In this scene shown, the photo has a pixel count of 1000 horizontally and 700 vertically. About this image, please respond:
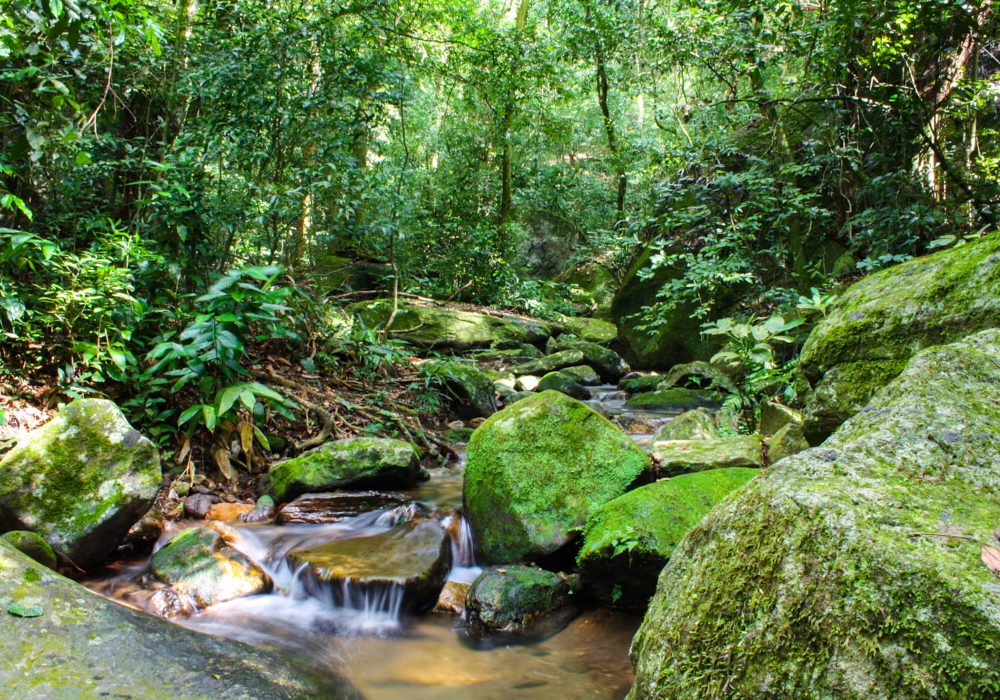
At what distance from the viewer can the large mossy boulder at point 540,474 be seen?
3.52 meters

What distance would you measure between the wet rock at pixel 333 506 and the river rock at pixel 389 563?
46 cm

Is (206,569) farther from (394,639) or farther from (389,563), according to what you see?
(394,639)

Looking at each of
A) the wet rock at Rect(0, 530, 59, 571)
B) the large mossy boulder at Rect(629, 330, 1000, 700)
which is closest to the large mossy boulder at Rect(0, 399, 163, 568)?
the wet rock at Rect(0, 530, 59, 571)

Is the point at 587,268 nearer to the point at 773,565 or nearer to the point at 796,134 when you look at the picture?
the point at 796,134

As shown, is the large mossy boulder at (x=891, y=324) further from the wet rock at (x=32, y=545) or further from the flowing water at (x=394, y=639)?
the wet rock at (x=32, y=545)

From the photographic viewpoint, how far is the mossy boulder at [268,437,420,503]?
460 cm

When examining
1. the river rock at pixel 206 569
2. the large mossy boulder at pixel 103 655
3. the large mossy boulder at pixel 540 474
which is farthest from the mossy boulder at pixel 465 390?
the large mossy boulder at pixel 103 655

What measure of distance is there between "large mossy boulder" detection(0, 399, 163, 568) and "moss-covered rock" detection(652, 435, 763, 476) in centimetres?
332

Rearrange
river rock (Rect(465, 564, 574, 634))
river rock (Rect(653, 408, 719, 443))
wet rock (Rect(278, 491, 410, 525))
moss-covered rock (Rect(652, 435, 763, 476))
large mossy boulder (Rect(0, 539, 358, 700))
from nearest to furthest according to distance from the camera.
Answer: large mossy boulder (Rect(0, 539, 358, 700)), river rock (Rect(465, 564, 574, 634)), moss-covered rock (Rect(652, 435, 763, 476)), wet rock (Rect(278, 491, 410, 525)), river rock (Rect(653, 408, 719, 443))

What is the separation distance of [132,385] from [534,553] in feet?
11.8

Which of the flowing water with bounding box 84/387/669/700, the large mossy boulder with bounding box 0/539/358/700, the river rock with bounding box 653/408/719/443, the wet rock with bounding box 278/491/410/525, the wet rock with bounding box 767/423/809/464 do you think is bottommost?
the flowing water with bounding box 84/387/669/700

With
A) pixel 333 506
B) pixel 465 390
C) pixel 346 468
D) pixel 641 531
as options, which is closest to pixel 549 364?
pixel 465 390

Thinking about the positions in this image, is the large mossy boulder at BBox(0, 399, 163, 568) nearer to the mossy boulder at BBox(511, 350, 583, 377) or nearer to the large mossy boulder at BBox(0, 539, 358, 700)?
the large mossy boulder at BBox(0, 539, 358, 700)

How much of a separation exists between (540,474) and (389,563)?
1.10 meters
